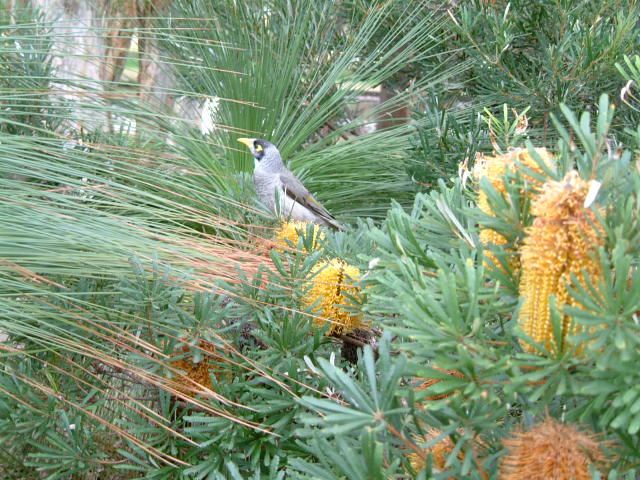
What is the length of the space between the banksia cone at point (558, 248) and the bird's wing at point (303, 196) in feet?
4.94

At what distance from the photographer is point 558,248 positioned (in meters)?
0.57

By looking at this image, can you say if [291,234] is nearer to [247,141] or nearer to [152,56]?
[247,141]

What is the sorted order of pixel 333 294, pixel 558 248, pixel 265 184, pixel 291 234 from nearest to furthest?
pixel 558 248
pixel 333 294
pixel 291 234
pixel 265 184

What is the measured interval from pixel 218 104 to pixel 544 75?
96cm

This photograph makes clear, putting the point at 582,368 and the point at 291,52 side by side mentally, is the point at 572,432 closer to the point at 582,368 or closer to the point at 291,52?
the point at 582,368

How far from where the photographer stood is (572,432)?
1.95 ft

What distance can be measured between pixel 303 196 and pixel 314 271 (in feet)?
3.65

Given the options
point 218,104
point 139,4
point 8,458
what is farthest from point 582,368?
point 139,4

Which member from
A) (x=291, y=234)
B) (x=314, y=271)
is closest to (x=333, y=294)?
(x=314, y=271)

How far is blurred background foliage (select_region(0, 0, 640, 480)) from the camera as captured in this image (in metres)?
0.59

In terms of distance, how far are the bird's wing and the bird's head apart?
5 centimetres

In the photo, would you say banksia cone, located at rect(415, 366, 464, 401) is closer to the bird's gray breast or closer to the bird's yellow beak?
the bird's yellow beak

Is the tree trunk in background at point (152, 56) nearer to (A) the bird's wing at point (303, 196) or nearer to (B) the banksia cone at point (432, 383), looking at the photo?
(A) the bird's wing at point (303, 196)

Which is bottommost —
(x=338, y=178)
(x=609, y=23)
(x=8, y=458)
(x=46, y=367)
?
(x=8, y=458)
